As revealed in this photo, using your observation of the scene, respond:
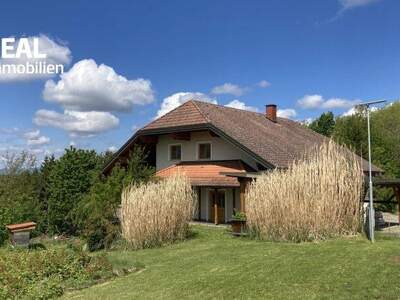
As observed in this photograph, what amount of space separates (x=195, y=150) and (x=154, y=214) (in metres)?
9.58

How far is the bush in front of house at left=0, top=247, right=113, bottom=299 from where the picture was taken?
8656 millimetres

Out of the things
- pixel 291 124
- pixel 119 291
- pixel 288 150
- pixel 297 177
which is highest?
pixel 291 124

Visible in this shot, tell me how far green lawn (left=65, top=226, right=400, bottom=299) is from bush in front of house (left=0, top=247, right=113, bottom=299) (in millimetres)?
491

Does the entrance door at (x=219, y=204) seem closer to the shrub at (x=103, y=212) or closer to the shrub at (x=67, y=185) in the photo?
the shrub at (x=103, y=212)

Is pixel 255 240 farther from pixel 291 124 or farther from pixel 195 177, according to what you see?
pixel 291 124

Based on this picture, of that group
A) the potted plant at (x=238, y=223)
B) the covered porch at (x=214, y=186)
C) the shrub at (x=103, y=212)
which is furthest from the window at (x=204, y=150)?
the potted plant at (x=238, y=223)

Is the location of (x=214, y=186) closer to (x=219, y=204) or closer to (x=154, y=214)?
(x=219, y=204)

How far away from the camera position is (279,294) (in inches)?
277

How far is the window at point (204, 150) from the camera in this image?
76.1 ft

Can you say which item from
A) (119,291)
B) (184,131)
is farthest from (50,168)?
(119,291)

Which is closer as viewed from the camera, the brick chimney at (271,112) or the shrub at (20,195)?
the shrub at (20,195)

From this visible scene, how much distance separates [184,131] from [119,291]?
1475 centimetres

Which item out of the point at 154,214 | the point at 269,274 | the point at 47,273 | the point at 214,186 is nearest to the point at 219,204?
the point at 214,186

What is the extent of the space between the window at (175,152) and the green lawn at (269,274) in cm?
1269
